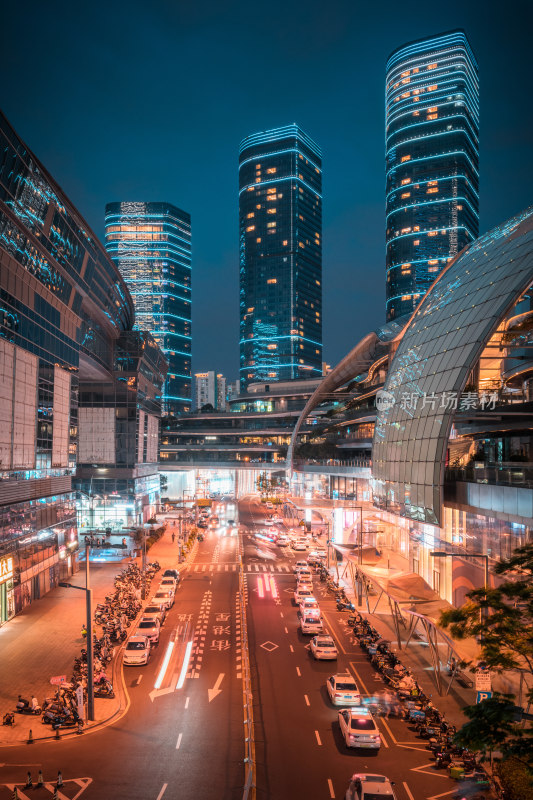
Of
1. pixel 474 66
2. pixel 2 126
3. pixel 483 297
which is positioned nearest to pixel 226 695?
pixel 483 297

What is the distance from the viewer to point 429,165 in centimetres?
18338

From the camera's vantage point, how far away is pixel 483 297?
109 feet

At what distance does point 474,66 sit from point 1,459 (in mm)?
222523

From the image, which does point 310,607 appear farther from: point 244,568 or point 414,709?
point 244,568

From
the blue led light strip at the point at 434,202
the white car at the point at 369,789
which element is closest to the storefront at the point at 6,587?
the white car at the point at 369,789

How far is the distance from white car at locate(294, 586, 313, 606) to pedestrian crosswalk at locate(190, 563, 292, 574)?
10022 mm

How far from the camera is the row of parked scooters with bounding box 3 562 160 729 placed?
22062 millimetres

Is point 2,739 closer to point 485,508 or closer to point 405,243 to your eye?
point 485,508

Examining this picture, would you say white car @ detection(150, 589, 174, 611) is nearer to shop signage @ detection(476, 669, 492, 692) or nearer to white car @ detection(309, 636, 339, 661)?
white car @ detection(309, 636, 339, 661)

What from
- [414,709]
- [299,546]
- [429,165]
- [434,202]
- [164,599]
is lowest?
[299,546]

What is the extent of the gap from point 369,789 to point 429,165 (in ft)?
638

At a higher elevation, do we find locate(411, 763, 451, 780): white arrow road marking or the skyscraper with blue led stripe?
the skyscraper with blue led stripe

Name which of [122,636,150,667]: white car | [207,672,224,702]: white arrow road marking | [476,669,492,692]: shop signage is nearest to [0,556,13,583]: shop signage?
[122,636,150,667]: white car

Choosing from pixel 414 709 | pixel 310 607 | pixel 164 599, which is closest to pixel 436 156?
pixel 310 607
